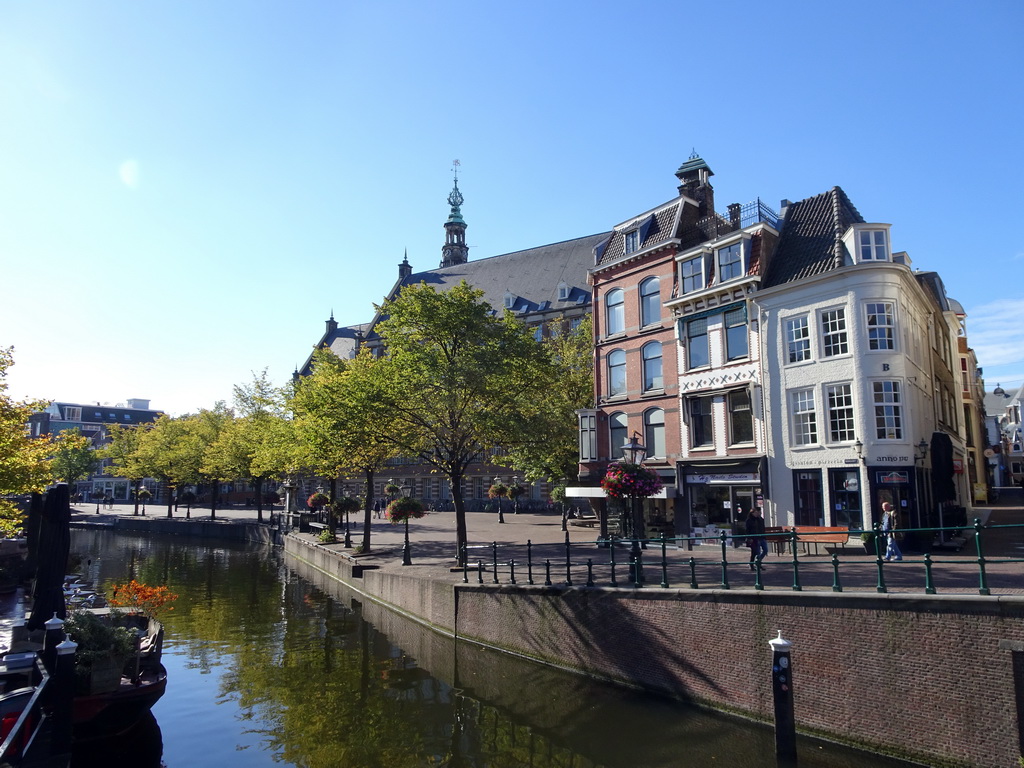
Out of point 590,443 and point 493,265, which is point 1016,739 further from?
point 493,265

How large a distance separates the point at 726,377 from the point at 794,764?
16055 mm

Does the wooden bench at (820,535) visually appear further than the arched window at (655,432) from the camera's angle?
No

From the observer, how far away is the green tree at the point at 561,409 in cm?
2391

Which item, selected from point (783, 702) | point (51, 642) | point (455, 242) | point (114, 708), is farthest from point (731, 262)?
point (455, 242)

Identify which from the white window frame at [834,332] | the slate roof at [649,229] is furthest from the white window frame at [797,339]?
the slate roof at [649,229]

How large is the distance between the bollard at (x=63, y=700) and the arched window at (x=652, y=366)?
22015 mm

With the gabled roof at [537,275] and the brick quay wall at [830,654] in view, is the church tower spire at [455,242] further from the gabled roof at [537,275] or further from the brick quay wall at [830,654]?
the brick quay wall at [830,654]

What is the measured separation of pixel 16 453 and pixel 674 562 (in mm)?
17649

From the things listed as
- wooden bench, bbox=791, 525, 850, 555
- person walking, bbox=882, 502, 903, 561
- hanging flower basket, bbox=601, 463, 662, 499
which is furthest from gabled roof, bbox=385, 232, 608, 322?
person walking, bbox=882, 502, 903, 561

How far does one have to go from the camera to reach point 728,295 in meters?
24.7

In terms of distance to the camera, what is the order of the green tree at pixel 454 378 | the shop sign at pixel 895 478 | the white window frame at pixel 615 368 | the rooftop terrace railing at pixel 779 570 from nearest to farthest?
the rooftop terrace railing at pixel 779 570, the shop sign at pixel 895 478, the green tree at pixel 454 378, the white window frame at pixel 615 368

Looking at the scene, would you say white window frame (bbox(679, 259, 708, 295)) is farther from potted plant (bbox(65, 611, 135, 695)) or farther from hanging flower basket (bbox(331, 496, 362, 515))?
potted plant (bbox(65, 611, 135, 695))

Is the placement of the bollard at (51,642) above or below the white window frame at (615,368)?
below

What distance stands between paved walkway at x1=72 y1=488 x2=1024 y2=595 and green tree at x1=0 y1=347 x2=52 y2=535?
1123 cm
